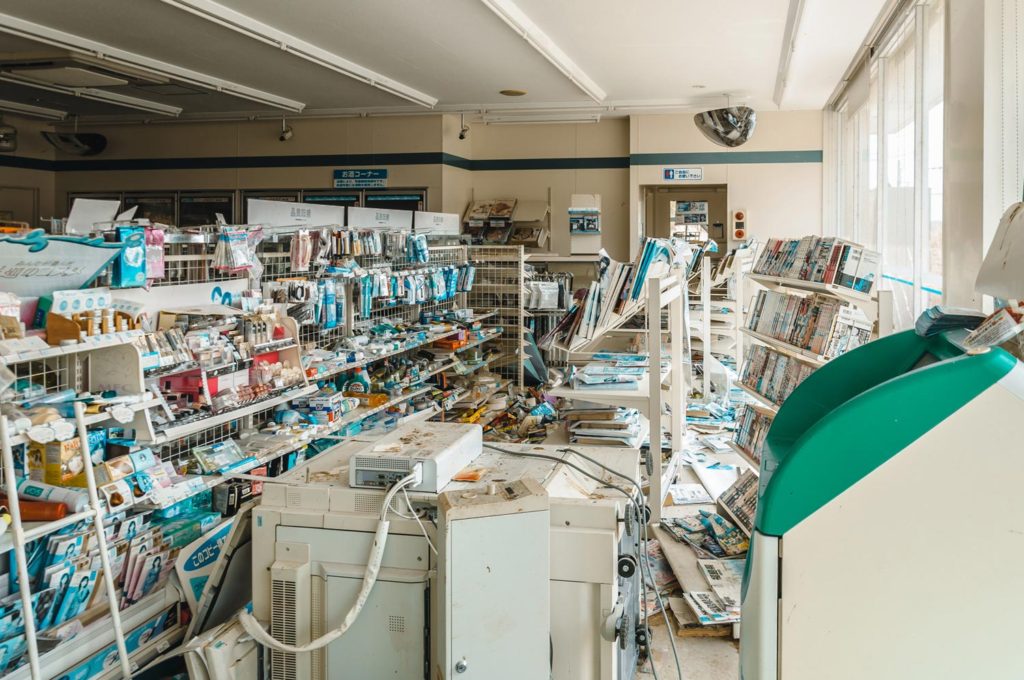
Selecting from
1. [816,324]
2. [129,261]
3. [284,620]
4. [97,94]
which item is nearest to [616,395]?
[816,324]

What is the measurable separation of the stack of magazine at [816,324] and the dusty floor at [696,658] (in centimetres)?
148

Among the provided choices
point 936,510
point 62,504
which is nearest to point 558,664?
point 936,510

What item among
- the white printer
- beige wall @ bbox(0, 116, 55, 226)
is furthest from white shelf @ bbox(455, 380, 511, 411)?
beige wall @ bbox(0, 116, 55, 226)

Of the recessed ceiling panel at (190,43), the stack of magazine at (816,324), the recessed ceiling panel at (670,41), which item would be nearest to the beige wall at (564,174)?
the recessed ceiling panel at (670,41)

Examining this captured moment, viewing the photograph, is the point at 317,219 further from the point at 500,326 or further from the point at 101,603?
the point at 500,326

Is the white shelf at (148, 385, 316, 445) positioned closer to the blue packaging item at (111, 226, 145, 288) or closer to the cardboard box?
the cardboard box

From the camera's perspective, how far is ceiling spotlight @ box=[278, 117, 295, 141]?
10617 mm

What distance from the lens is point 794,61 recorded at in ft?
24.2

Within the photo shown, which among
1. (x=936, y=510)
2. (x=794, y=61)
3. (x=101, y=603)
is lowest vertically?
(x=101, y=603)

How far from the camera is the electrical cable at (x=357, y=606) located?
5.77 feet

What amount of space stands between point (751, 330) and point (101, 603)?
4.15 m

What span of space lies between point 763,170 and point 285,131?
6370mm

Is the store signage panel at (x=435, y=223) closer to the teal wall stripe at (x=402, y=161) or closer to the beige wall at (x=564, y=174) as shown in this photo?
the teal wall stripe at (x=402, y=161)

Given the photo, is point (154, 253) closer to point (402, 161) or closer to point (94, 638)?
point (94, 638)
